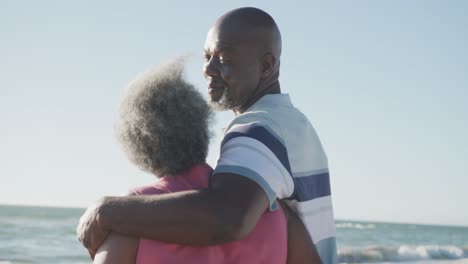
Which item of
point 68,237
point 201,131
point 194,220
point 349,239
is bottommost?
point 349,239

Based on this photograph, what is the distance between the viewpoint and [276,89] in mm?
2914

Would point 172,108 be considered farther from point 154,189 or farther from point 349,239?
point 349,239

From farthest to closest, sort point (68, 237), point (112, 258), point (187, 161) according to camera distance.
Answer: point (68, 237) < point (187, 161) < point (112, 258)

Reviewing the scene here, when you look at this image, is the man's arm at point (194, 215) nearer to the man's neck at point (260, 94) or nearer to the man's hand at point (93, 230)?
the man's hand at point (93, 230)

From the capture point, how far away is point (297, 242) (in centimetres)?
240

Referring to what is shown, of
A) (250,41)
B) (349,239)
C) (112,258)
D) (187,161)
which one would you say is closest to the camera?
(112,258)

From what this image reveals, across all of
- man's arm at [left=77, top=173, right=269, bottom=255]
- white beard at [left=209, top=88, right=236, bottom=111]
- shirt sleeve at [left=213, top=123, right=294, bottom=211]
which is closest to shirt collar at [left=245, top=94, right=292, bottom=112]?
white beard at [left=209, top=88, right=236, bottom=111]

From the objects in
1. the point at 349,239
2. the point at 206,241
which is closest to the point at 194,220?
the point at 206,241

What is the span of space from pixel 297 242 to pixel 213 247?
0.33 m

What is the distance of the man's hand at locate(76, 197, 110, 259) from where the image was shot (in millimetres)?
2201

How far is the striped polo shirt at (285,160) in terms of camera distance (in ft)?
7.36

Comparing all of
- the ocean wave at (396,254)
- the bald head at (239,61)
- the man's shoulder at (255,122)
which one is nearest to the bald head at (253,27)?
the bald head at (239,61)

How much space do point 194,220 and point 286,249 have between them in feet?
1.05

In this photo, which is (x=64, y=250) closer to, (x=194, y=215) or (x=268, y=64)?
(x=268, y=64)
